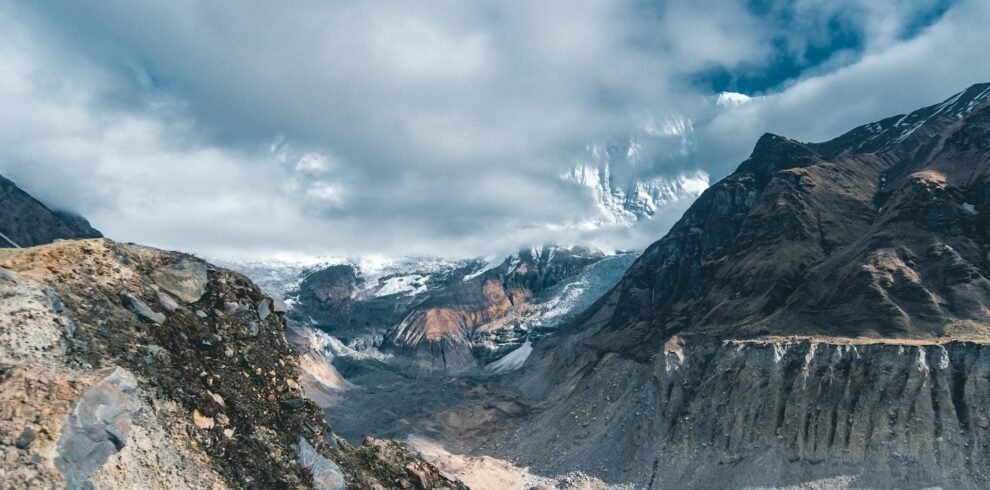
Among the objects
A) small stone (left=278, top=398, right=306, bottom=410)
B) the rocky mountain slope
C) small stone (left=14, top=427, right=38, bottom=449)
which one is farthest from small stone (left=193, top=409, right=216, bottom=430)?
the rocky mountain slope

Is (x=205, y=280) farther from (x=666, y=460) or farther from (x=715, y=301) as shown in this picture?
(x=715, y=301)

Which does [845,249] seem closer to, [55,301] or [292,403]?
[292,403]

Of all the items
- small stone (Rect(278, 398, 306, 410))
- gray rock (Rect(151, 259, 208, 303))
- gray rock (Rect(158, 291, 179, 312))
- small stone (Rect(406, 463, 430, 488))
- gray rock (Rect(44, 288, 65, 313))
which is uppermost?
gray rock (Rect(151, 259, 208, 303))

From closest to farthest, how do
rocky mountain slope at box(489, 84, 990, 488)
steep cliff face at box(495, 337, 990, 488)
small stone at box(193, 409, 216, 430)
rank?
small stone at box(193, 409, 216, 430)
steep cliff face at box(495, 337, 990, 488)
rocky mountain slope at box(489, 84, 990, 488)

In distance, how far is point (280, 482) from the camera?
846 inches

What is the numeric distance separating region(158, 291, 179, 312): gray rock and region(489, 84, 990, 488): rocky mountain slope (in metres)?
75.3

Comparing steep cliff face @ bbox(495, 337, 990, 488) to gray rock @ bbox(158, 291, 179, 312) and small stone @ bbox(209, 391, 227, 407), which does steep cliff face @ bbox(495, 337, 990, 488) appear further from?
gray rock @ bbox(158, 291, 179, 312)

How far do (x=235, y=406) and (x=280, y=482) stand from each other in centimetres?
312

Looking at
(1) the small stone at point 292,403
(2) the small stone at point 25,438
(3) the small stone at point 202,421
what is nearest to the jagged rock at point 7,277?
(2) the small stone at point 25,438

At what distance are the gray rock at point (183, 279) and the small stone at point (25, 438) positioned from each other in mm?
8722

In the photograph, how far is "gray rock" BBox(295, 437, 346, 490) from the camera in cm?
2319

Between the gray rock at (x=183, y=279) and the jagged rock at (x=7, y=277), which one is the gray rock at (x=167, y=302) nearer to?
the gray rock at (x=183, y=279)

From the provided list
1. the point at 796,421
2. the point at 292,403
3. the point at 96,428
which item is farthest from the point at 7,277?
the point at 796,421

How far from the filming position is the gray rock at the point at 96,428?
15820 millimetres
